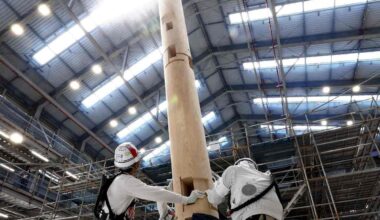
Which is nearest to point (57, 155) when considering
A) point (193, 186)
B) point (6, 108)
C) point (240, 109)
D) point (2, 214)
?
point (6, 108)

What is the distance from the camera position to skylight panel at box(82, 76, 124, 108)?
813 inches

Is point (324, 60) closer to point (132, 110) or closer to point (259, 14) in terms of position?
point (259, 14)

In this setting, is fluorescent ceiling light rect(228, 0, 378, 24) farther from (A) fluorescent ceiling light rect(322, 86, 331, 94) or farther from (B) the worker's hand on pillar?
(B) the worker's hand on pillar

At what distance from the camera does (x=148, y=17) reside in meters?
18.9

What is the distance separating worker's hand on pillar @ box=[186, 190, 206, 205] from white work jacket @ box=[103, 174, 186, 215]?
0.07 metres

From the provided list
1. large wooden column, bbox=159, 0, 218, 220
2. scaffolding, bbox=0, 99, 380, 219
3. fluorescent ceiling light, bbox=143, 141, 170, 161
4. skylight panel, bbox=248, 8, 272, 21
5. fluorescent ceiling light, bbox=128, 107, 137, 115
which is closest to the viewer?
large wooden column, bbox=159, 0, 218, 220

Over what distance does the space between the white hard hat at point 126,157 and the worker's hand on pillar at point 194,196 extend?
0.88 meters

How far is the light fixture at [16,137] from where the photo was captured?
56.7ft

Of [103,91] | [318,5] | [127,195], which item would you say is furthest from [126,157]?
[103,91]

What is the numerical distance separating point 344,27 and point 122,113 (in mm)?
14391

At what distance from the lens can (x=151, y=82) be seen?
21.9 meters

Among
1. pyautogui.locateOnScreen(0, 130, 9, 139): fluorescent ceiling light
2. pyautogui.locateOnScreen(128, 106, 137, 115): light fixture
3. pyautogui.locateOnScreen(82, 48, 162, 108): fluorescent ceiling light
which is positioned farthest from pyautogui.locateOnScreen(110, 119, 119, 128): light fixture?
pyautogui.locateOnScreen(0, 130, 9, 139): fluorescent ceiling light

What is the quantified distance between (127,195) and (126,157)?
507mm

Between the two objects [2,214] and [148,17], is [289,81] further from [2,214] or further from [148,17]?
[2,214]
